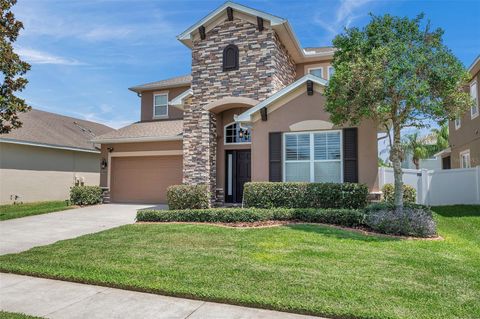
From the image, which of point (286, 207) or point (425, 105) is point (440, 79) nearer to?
point (425, 105)

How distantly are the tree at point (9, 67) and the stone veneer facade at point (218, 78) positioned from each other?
6.55m

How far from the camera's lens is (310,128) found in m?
12.5

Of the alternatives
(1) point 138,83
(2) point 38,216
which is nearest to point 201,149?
(2) point 38,216

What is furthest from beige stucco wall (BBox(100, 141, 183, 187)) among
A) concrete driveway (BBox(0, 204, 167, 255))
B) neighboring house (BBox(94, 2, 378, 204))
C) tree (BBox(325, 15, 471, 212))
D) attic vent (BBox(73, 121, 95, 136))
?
tree (BBox(325, 15, 471, 212))

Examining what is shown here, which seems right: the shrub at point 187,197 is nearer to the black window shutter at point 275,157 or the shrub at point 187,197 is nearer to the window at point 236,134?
the black window shutter at point 275,157

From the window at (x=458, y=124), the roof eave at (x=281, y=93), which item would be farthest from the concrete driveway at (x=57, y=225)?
the window at (x=458, y=124)

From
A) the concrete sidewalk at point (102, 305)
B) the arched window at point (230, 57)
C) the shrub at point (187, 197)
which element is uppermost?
the arched window at point (230, 57)

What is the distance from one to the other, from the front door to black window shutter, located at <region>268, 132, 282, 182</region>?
3233 millimetres

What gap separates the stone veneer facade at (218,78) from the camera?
1498 cm

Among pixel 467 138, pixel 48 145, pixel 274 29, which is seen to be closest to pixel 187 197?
pixel 274 29

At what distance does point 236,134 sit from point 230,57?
3458 mm

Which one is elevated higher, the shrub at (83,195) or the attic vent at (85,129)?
the attic vent at (85,129)

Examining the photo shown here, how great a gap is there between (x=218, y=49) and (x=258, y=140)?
5241 millimetres

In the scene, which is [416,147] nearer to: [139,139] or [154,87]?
Answer: [154,87]
